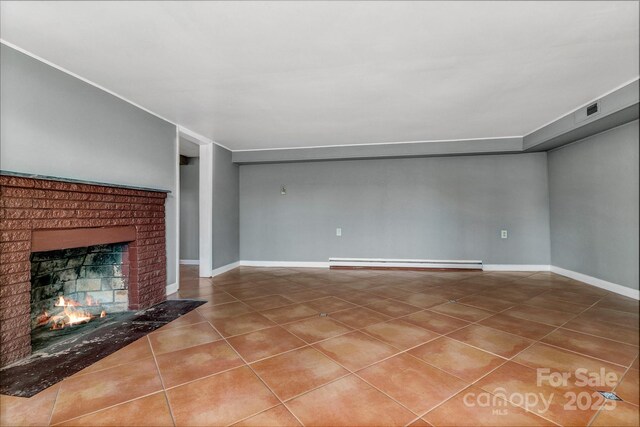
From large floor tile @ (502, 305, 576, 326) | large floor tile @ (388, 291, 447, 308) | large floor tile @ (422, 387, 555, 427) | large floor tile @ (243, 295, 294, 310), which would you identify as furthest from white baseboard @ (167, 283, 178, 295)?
large floor tile @ (502, 305, 576, 326)

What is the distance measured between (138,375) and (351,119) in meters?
3.27

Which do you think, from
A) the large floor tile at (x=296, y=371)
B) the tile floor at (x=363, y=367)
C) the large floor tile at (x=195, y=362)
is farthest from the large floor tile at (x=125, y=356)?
the large floor tile at (x=296, y=371)

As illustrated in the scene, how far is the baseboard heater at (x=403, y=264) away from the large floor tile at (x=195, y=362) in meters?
3.28

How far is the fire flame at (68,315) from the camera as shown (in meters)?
2.49

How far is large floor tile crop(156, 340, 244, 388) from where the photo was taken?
172cm

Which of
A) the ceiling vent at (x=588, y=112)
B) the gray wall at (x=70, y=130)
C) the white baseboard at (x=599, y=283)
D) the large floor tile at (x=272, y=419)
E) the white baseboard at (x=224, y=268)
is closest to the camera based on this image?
the large floor tile at (x=272, y=419)

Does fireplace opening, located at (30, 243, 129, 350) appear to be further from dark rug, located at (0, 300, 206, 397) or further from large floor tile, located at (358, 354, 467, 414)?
large floor tile, located at (358, 354, 467, 414)

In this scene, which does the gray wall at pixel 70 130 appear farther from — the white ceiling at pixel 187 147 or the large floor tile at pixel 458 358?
the large floor tile at pixel 458 358

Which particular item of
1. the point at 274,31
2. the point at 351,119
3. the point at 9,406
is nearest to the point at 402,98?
the point at 351,119

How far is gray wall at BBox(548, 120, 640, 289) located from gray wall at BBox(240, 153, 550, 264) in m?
0.36

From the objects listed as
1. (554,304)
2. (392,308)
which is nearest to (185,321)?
(392,308)

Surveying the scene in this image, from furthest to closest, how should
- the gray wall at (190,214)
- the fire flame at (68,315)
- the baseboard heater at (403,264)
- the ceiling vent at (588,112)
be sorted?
1. the gray wall at (190,214)
2. the baseboard heater at (403,264)
3. the ceiling vent at (588,112)
4. the fire flame at (68,315)

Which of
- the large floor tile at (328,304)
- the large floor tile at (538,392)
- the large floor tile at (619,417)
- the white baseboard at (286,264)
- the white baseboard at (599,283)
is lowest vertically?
the large floor tile at (619,417)

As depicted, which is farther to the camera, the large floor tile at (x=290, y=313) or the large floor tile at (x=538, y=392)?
the large floor tile at (x=290, y=313)
